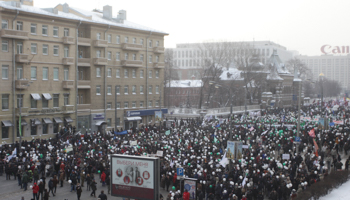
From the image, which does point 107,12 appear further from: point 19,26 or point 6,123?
point 6,123

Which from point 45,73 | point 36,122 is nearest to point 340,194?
point 36,122

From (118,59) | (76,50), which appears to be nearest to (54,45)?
(76,50)

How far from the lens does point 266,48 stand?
15850 cm

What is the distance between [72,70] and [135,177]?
100ft

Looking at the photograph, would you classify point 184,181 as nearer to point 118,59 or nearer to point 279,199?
point 279,199

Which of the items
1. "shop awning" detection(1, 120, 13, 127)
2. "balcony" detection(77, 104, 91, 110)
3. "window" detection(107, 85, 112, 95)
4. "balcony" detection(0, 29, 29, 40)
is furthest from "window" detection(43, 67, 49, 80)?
"window" detection(107, 85, 112, 95)

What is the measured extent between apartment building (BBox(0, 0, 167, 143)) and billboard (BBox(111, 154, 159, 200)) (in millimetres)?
19842

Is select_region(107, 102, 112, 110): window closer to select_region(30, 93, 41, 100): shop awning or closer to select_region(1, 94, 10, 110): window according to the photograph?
select_region(30, 93, 41, 100): shop awning

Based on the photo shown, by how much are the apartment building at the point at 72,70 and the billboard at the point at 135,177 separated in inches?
781

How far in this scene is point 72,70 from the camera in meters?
42.7

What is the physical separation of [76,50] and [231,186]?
1154 inches

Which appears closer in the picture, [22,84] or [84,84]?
[22,84]

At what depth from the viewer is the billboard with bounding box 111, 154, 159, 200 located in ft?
45.7

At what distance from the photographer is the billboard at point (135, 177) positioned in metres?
13.9
